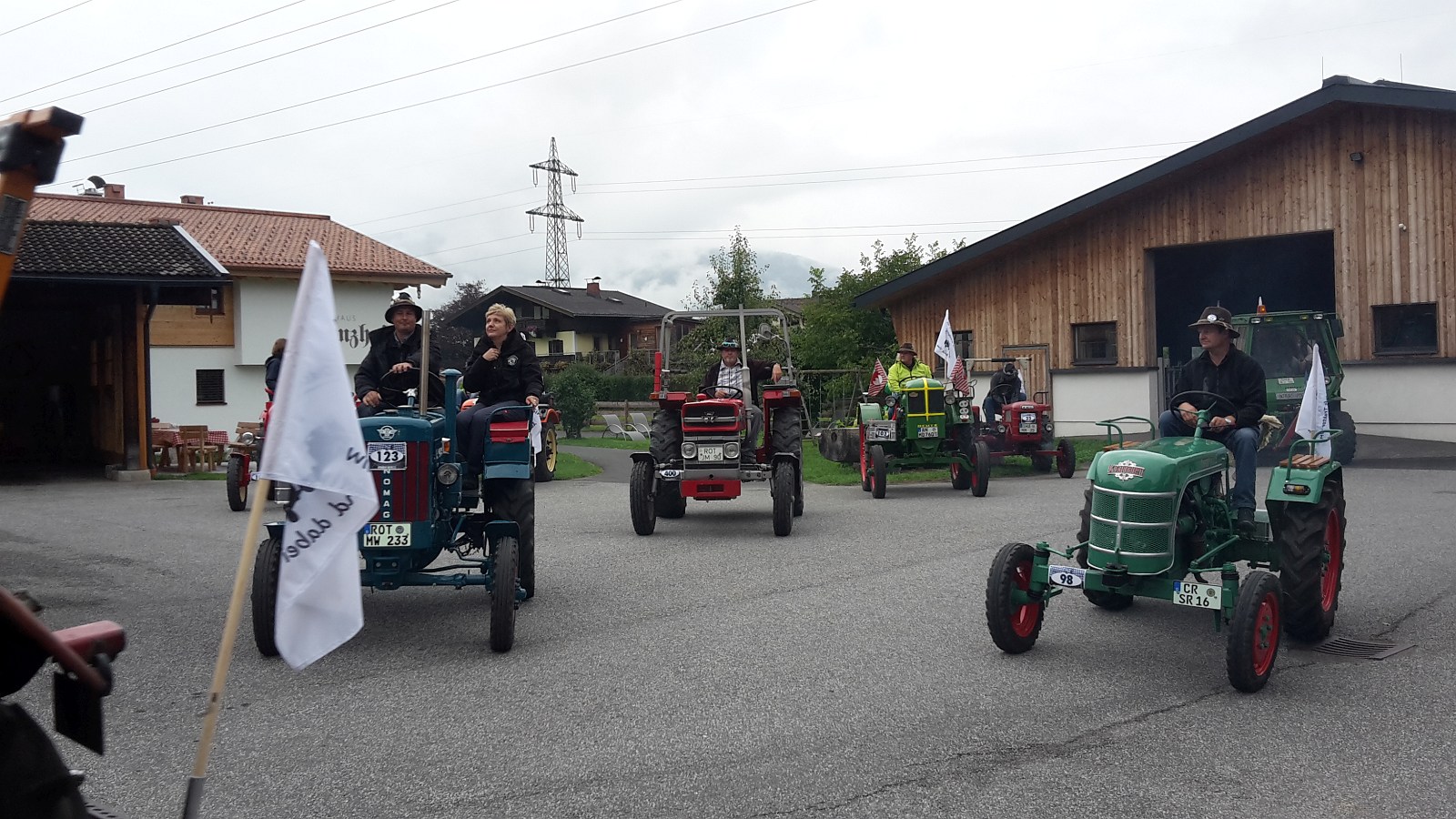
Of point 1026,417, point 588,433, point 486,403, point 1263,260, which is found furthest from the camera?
point 588,433

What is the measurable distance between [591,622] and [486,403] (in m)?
1.87

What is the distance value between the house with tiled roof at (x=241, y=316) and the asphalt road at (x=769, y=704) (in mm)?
21503

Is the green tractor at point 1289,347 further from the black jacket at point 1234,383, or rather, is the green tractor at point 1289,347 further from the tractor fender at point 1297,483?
the tractor fender at point 1297,483

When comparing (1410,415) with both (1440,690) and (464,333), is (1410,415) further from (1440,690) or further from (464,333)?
(464,333)

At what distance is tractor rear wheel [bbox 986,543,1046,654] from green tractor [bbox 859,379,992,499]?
855 centimetres

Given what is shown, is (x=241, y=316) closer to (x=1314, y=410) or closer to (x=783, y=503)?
(x=783, y=503)

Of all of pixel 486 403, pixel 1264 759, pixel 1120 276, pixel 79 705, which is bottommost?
pixel 1264 759

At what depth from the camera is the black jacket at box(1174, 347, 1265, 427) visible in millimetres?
6820

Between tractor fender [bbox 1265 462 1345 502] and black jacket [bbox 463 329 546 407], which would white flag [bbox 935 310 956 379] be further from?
tractor fender [bbox 1265 462 1345 502]

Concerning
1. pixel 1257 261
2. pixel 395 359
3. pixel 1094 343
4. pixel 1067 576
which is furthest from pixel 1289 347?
pixel 395 359

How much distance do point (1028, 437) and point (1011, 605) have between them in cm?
1177

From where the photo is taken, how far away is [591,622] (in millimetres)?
7207

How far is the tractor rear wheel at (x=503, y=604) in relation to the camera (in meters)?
6.37

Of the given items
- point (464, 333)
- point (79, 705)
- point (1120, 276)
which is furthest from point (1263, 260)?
point (464, 333)
